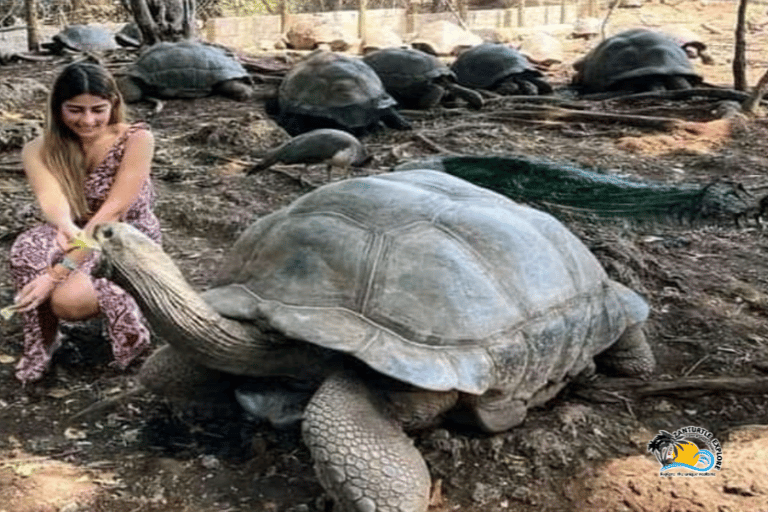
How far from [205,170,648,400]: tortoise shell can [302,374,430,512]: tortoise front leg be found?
0.56 ft

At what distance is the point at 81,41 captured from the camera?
15047mm

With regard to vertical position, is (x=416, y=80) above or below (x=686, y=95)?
above

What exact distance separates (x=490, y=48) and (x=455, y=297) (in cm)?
Result: 964

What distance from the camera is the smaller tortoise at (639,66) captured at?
10711 millimetres

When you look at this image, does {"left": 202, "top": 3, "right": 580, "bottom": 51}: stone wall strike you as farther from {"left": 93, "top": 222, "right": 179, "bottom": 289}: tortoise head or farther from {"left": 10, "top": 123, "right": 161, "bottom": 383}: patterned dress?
{"left": 93, "top": 222, "right": 179, "bottom": 289}: tortoise head

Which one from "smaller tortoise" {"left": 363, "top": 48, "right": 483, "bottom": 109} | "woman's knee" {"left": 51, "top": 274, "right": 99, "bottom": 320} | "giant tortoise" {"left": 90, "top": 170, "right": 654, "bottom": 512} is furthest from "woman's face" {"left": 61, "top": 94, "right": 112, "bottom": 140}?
"smaller tortoise" {"left": 363, "top": 48, "right": 483, "bottom": 109}

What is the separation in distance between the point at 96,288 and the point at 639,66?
8901 millimetres

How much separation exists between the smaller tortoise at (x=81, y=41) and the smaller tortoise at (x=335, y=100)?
275 inches

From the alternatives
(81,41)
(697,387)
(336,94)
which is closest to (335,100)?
(336,94)

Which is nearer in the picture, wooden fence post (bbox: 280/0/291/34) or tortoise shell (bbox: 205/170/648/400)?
tortoise shell (bbox: 205/170/648/400)

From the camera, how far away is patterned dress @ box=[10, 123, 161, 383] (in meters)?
3.52

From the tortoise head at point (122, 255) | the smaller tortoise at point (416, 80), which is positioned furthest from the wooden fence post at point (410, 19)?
the tortoise head at point (122, 255)

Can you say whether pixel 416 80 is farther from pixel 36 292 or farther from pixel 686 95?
pixel 36 292

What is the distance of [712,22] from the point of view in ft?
63.9
